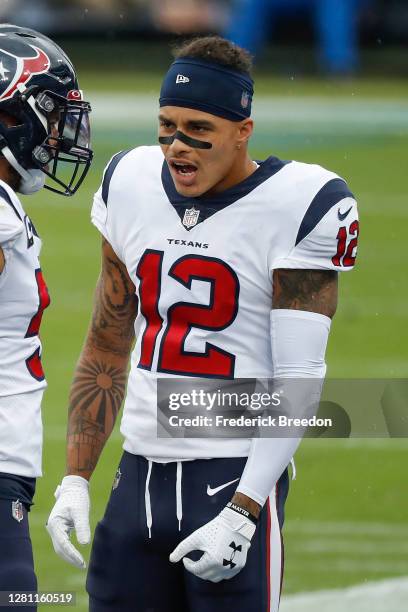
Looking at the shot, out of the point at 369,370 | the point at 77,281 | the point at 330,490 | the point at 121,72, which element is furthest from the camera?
the point at 121,72

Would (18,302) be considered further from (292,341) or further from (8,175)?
(292,341)

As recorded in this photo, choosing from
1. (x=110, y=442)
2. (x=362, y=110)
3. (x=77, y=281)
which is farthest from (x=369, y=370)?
(x=362, y=110)

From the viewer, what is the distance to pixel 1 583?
3.70 m

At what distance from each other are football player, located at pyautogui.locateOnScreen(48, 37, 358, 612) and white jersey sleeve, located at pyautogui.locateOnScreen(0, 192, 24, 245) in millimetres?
328

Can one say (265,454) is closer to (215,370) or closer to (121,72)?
(215,370)

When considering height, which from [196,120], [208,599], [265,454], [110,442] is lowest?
[110,442]

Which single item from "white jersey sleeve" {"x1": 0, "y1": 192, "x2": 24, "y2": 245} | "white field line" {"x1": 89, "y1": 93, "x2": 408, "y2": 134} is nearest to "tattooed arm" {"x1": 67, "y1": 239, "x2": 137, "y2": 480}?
"white jersey sleeve" {"x1": 0, "y1": 192, "x2": 24, "y2": 245}

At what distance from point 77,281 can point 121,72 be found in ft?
41.4

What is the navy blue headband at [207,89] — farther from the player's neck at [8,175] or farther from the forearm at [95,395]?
the forearm at [95,395]

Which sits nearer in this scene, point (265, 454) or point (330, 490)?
point (265, 454)

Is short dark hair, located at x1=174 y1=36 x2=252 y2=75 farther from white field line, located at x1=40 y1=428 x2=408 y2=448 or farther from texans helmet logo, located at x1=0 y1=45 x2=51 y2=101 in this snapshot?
white field line, located at x1=40 y1=428 x2=408 y2=448

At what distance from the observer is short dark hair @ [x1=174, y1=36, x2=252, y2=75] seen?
3904 millimetres

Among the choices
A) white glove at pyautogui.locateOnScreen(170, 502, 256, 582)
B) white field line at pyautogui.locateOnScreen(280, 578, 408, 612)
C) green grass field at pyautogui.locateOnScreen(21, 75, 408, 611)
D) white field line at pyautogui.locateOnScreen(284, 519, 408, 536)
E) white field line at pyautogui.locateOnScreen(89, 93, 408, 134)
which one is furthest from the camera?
white field line at pyautogui.locateOnScreen(89, 93, 408, 134)

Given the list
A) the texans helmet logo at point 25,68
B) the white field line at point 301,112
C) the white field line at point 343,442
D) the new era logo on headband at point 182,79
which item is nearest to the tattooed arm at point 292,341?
the new era logo on headband at point 182,79
